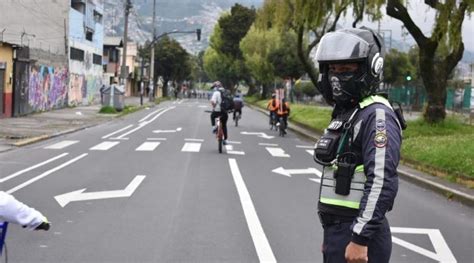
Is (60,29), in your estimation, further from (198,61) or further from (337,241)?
(198,61)

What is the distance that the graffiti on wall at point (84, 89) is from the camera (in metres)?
48.4

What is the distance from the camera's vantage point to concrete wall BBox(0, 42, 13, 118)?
96.1ft

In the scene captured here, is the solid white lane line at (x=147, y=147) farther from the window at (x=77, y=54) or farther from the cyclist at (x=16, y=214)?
the window at (x=77, y=54)

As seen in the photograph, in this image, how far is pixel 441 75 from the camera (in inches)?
904

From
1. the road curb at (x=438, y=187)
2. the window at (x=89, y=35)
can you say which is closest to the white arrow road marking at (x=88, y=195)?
the road curb at (x=438, y=187)

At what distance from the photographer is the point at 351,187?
11.6 ft

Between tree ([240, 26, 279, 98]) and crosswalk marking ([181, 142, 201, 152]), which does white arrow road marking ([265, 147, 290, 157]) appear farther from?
tree ([240, 26, 279, 98])

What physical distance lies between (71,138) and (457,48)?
13075mm

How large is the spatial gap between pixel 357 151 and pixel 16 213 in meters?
1.77

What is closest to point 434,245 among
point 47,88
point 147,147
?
point 147,147

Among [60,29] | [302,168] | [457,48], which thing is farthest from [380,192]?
[60,29]

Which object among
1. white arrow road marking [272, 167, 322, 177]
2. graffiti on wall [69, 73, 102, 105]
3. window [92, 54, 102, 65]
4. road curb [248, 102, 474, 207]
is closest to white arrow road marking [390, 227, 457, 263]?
road curb [248, 102, 474, 207]

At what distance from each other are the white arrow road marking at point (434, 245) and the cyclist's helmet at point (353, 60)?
4104 mm

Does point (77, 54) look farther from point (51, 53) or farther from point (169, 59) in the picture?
point (169, 59)
